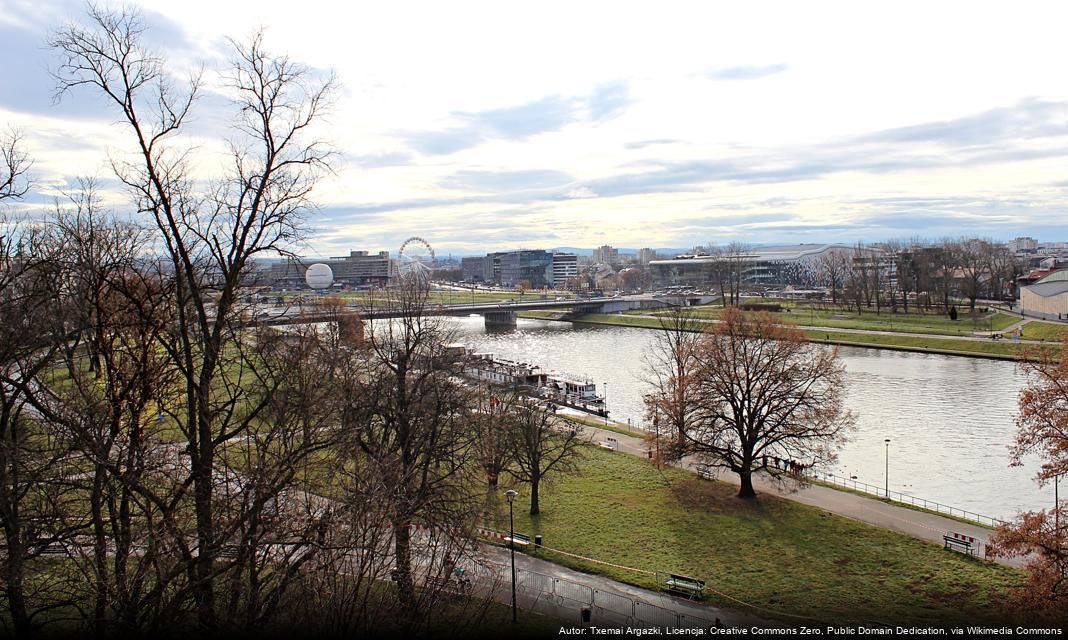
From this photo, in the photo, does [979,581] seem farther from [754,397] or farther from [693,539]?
[754,397]

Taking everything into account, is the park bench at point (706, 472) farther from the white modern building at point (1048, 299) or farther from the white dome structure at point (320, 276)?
the white dome structure at point (320, 276)

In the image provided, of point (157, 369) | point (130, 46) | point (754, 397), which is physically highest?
point (130, 46)

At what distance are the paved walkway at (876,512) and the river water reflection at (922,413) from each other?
2.33 metres

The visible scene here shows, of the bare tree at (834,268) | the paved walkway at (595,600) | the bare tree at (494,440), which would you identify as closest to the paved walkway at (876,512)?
the bare tree at (494,440)

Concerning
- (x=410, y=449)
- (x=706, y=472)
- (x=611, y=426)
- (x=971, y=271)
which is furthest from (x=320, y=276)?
(x=410, y=449)

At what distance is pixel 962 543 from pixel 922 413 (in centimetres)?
1655

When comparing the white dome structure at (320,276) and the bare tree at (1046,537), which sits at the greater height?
the white dome structure at (320,276)

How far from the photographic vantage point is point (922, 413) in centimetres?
2992

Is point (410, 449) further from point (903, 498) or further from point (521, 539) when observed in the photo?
point (903, 498)

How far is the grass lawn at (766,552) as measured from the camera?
1284 cm

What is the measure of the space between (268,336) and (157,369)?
4.18 ft

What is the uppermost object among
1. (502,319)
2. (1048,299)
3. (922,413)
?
(1048,299)

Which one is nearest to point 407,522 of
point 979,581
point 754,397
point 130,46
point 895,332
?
point 130,46

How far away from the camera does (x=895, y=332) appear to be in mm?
58094
